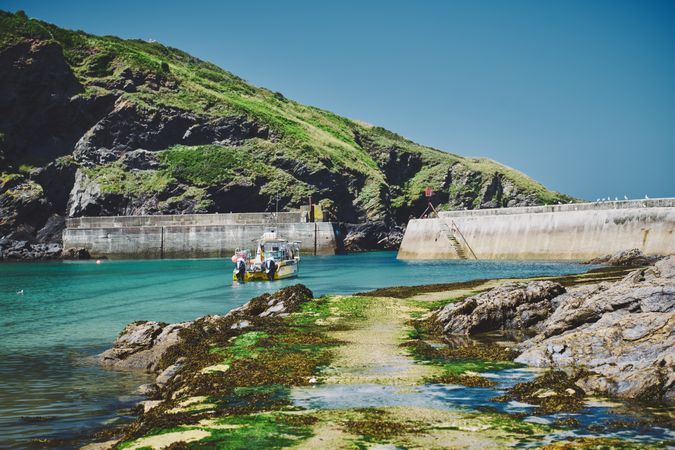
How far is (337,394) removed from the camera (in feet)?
39.0

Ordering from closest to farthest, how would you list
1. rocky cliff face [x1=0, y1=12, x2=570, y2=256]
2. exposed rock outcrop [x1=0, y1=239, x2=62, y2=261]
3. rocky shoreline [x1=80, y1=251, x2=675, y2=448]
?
rocky shoreline [x1=80, y1=251, x2=675, y2=448], exposed rock outcrop [x1=0, y1=239, x2=62, y2=261], rocky cliff face [x1=0, y1=12, x2=570, y2=256]

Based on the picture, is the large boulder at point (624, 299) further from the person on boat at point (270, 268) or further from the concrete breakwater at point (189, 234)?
the concrete breakwater at point (189, 234)

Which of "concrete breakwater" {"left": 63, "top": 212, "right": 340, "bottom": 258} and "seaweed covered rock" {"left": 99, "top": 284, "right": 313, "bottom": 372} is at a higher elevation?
"concrete breakwater" {"left": 63, "top": 212, "right": 340, "bottom": 258}

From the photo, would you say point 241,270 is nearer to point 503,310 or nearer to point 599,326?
point 503,310

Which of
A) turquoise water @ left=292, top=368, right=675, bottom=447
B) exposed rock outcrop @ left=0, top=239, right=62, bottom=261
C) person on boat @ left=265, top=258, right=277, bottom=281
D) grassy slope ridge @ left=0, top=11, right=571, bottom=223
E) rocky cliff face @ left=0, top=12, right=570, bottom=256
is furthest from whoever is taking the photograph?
grassy slope ridge @ left=0, top=11, right=571, bottom=223

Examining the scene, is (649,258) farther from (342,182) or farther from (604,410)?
(342,182)

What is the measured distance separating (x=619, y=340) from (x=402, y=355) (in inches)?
196

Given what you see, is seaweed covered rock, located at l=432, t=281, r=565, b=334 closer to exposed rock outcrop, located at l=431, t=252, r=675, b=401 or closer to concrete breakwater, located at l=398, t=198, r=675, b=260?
exposed rock outcrop, located at l=431, t=252, r=675, b=401

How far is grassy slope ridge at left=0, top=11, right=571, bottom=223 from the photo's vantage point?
385 ft

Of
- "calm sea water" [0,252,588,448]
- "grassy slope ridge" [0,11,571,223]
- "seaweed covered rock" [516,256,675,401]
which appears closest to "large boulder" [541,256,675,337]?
"seaweed covered rock" [516,256,675,401]

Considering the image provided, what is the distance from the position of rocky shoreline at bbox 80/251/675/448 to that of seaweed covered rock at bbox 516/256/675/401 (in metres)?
0.03

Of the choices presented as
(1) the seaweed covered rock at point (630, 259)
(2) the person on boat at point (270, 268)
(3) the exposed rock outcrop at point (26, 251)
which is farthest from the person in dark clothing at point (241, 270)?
(3) the exposed rock outcrop at point (26, 251)

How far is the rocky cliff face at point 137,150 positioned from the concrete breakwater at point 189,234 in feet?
28.1

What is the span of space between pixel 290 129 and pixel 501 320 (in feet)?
399
